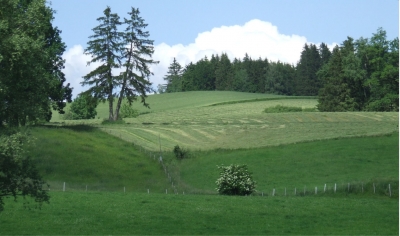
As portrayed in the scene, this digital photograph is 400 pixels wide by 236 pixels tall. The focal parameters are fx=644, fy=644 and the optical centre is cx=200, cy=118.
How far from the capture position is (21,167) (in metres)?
22.1

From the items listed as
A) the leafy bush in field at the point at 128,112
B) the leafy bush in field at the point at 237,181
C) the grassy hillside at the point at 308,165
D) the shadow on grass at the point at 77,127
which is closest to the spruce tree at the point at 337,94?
the leafy bush in field at the point at 128,112

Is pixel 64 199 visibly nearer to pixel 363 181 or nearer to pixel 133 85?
pixel 363 181

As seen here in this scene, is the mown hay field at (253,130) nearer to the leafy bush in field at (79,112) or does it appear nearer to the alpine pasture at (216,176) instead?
the alpine pasture at (216,176)

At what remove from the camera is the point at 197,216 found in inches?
1286

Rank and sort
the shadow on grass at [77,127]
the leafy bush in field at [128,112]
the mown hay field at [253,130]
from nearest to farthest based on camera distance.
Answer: the mown hay field at [253,130], the shadow on grass at [77,127], the leafy bush in field at [128,112]

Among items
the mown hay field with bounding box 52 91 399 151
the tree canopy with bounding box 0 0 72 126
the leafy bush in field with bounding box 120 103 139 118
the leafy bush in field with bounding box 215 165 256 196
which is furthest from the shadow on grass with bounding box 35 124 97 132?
the leafy bush in field with bounding box 120 103 139 118

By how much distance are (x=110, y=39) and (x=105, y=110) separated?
7193 centimetres

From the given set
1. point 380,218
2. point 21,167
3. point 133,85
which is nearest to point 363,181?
point 380,218

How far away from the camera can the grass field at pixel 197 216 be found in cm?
2933

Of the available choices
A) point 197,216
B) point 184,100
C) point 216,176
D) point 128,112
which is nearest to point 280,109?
point 128,112

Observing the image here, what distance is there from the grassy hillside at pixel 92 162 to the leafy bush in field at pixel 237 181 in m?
8.98

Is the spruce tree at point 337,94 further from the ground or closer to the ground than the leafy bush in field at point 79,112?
further from the ground

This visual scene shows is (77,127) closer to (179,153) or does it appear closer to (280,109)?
(179,153)

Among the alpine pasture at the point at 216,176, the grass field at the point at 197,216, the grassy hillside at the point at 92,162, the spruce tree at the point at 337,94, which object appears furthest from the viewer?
the spruce tree at the point at 337,94
